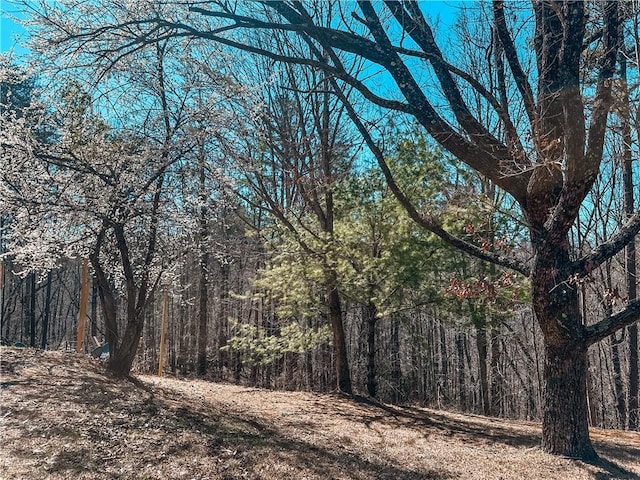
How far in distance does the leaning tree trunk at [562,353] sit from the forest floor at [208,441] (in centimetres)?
22

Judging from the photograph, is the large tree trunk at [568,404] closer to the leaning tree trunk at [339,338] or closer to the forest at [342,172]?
the forest at [342,172]

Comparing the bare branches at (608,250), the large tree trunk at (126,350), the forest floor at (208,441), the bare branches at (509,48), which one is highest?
the bare branches at (509,48)

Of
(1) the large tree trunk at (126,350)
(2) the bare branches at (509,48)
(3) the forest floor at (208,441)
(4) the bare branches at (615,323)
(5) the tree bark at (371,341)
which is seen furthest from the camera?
(5) the tree bark at (371,341)

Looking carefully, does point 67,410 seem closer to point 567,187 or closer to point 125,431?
point 125,431

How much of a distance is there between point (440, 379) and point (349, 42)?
13.7m

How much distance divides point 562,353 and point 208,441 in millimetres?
3508

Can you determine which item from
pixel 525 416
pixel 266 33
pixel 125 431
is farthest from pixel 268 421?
pixel 525 416

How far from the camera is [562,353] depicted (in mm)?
4660

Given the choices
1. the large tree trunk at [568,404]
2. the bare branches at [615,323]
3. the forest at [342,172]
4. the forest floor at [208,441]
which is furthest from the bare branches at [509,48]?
the forest floor at [208,441]

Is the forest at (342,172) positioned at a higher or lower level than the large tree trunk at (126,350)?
higher

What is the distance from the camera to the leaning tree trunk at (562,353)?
4598 mm

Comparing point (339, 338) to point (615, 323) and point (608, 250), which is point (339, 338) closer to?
point (615, 323)

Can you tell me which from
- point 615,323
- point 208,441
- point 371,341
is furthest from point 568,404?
point 371,341

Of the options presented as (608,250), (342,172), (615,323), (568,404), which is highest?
(342,172)
